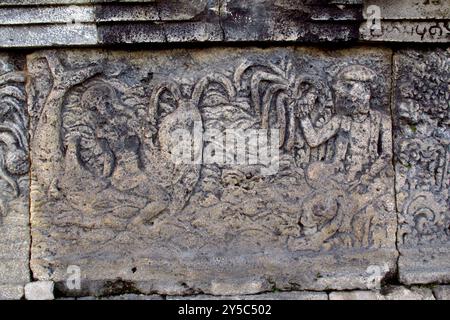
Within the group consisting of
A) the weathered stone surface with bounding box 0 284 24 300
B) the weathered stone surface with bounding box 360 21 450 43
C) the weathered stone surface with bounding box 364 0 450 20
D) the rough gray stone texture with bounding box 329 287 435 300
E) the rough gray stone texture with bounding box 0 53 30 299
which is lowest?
the rough gray stone texture with bounding box 329 287 435 300

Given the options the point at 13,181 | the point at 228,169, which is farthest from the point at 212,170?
the point at 13,181

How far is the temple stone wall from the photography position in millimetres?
3039

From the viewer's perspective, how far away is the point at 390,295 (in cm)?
306

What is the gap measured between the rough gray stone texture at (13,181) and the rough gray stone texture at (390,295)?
1.69 m

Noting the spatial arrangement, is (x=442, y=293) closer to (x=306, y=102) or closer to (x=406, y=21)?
(x=306, y=102)

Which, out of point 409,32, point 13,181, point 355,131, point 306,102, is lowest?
point 13,181

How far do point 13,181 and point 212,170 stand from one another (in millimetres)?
1073

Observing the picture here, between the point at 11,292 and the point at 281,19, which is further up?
the point at 281,19

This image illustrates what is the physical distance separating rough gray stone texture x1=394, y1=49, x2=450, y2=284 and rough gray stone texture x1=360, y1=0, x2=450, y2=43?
0.12 m

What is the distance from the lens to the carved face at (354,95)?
10.0 ft

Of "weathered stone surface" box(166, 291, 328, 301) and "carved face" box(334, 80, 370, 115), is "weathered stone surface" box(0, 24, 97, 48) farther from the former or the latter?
"weathered stone surface" box(166, 291, 328, 301)

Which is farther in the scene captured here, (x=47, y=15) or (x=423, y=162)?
(x=423, y=162)

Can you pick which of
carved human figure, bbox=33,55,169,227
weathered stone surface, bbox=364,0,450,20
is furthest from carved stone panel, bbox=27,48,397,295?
weathered stone surface, bbox=364,0,450,20
